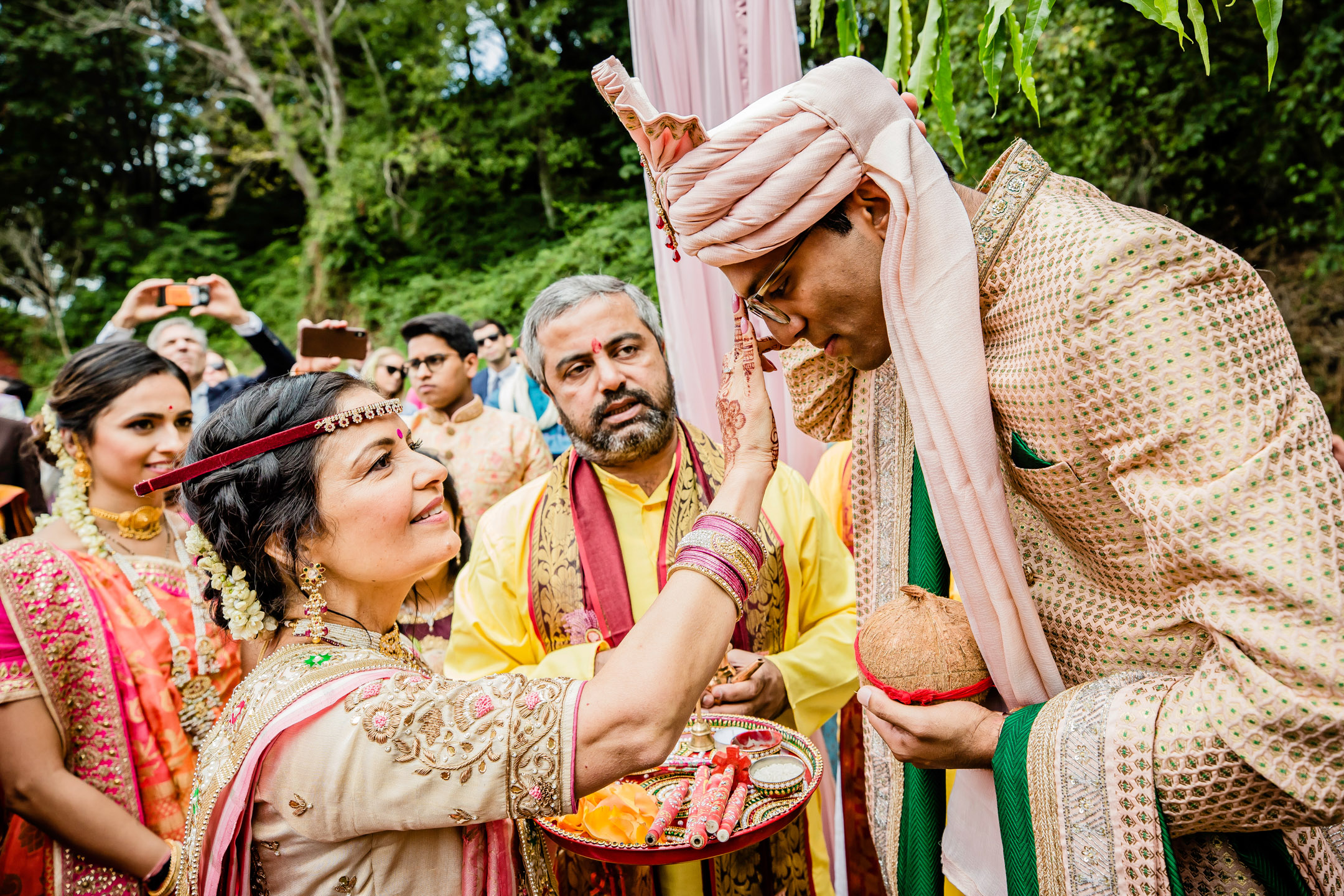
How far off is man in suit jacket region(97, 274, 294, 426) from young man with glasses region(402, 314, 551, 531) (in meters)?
0.87

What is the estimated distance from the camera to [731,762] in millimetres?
1956

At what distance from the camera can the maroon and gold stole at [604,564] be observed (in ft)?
8.39

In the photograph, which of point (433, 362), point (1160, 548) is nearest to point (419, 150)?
point (433, 362)

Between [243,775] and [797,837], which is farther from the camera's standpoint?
[797,837]

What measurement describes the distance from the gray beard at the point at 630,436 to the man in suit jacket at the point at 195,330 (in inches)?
67.8

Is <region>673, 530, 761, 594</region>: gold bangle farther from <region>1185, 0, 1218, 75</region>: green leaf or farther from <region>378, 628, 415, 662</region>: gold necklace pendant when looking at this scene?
<region>1185, 0, 1218, 75</region>: green leaf

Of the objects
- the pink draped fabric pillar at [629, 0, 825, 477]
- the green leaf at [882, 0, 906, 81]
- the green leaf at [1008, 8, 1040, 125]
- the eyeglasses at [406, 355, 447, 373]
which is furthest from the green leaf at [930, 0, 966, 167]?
the eyeglasses at [406, 355, 447, 373]

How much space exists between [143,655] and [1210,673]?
2874 mm

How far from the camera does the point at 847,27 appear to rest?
2.09m

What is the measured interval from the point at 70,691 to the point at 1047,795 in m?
2.66

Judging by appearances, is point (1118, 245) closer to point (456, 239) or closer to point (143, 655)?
point (143, 655)

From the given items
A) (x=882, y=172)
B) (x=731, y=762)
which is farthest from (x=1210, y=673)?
(x=731, y=762)

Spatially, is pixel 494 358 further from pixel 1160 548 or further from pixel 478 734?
pixel 1160 548

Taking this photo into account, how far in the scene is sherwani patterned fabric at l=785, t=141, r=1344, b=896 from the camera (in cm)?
111
